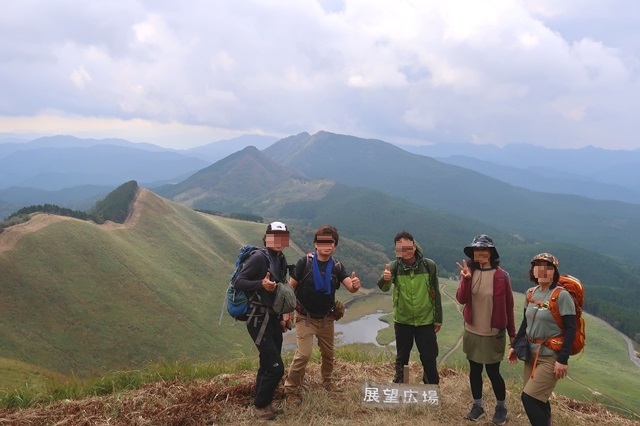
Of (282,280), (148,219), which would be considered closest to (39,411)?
(282,280)

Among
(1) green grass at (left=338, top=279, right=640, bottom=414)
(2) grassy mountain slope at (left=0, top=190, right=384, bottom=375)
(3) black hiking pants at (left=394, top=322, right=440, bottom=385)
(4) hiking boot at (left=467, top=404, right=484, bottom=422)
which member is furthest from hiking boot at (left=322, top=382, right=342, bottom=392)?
(2) grassy mountain slope at (left=0, top=190, right=384, bottom=375)

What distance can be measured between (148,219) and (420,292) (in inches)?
3192

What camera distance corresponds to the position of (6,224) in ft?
187

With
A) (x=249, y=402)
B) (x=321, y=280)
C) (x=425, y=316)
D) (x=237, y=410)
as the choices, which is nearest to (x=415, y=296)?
(x=425, y=316)

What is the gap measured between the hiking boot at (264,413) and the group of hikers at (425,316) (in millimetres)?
14

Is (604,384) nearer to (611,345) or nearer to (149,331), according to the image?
(611,345)

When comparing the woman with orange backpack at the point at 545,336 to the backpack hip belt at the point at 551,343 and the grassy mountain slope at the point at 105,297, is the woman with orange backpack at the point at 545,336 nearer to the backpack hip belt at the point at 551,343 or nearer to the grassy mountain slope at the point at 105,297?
the backpack hip belt at the point at 551,343

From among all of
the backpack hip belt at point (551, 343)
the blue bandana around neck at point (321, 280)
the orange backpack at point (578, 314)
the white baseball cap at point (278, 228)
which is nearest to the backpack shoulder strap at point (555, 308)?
the orange backpack at point (578, 314)

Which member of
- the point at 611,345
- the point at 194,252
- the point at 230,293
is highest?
the point at 230,293

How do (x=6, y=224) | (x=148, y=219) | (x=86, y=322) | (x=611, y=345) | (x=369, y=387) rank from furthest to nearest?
(x=148, y=219), (x=611, y=345), (x=6, y=224), (x=86, y=322), (x=369, y=387)

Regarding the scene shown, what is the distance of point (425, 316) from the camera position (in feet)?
22.2

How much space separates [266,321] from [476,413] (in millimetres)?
3507

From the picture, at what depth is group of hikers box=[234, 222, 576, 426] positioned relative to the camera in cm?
554

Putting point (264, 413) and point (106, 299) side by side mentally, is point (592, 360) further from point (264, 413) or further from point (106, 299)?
point (264, 413)
